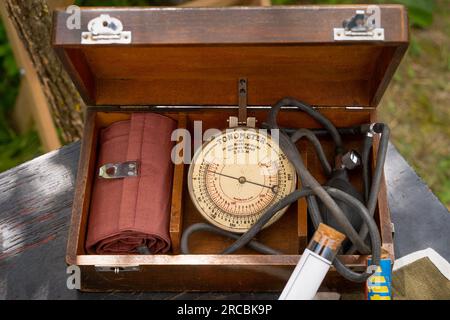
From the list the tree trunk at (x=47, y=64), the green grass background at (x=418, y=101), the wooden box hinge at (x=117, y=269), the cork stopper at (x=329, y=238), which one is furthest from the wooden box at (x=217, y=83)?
the green grass background at (x=418, y=101)

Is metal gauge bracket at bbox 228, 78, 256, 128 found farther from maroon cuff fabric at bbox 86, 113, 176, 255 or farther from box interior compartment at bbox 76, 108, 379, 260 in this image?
maroon cuff fabric at bbox 86, 113, 176, 255

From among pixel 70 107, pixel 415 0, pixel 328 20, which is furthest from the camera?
pixel 415 0

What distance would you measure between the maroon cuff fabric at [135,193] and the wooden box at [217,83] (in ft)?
0.12

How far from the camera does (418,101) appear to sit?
3.38 m

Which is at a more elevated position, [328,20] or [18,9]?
[18,9]

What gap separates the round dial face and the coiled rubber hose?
0.06 meters

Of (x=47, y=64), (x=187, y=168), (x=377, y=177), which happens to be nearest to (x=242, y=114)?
(x=187, y=168)

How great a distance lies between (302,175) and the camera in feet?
5.87

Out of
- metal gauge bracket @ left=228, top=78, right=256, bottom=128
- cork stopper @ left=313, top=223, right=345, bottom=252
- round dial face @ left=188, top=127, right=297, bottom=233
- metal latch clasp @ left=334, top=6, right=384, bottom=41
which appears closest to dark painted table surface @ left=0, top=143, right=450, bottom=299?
round dial face @ left=188, top=127, right=297, bottom=233

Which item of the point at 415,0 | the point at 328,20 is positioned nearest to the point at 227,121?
the point at 328,20

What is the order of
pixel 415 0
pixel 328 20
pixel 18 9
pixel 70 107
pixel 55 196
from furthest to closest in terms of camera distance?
pixel 415 0
pixel 70 107
pixel 18 9
pixel 55 196
pixel 328 20

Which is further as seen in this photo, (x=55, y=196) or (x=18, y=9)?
(x=18, y=9)
